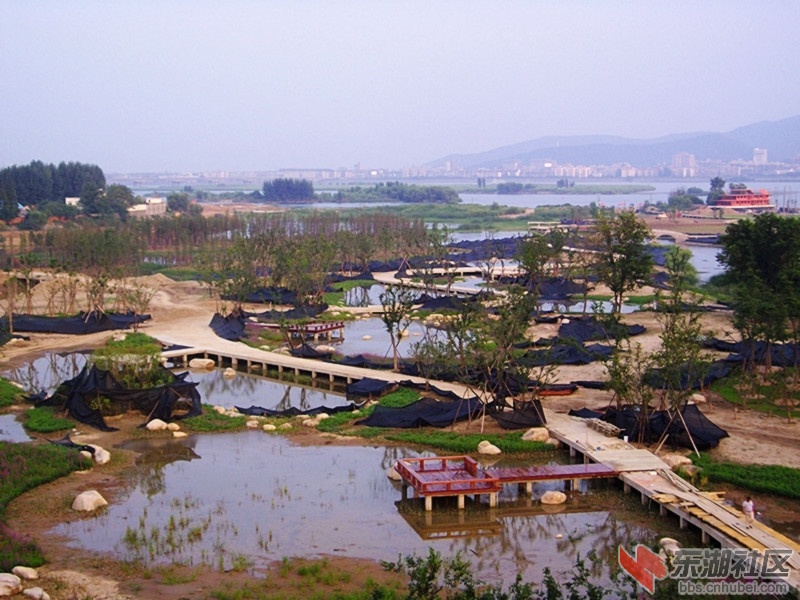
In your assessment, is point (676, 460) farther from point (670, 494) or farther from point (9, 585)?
point (9, 585)

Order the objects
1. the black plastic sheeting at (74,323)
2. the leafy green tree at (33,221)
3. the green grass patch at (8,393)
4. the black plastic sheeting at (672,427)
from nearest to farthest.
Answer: the black plastic sheeting at (672,427) → the green grass patch at (8,393) → the black plastic sheeting at (74,323) → the leafy green tree at (33,221)

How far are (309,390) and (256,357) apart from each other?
3050mm

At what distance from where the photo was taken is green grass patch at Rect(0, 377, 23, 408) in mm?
22583

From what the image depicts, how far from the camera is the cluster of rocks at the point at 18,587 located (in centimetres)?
1183

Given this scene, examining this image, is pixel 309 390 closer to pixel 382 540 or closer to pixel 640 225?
pixel 382 540

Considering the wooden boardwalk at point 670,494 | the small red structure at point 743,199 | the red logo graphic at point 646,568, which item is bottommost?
the wooden boardwalk at point 670,494

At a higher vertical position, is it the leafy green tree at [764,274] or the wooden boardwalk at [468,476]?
the leafy green tree at [764,274]

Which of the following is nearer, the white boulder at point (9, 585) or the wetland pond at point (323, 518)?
the white boulder at point (9, 585)

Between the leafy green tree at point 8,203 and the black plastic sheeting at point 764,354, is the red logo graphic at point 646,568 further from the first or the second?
the leafy green tree at point 8,203

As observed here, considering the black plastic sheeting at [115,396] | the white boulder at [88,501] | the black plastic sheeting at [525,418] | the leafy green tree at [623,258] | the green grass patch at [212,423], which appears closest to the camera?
the white boulder at [88,501]

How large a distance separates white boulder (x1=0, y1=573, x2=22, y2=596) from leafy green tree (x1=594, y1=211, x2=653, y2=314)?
24.3 m

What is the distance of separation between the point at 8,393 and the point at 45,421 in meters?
3.17

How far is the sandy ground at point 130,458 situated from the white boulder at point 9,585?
38 cm

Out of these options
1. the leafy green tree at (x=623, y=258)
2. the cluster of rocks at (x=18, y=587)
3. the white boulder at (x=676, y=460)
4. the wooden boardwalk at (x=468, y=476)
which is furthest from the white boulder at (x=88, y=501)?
the leafy green tree at (x=623, y=258)
